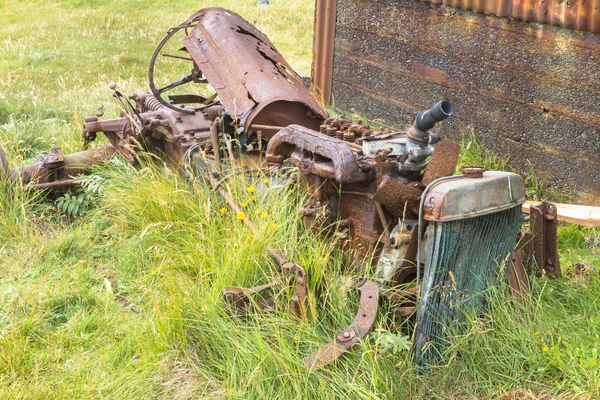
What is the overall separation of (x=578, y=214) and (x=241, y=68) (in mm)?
2557

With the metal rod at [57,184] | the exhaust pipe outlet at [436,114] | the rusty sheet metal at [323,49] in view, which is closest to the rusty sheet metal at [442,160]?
the exhaust pipe outlet at [436,114]

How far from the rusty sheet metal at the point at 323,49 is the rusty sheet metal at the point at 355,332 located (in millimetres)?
4462

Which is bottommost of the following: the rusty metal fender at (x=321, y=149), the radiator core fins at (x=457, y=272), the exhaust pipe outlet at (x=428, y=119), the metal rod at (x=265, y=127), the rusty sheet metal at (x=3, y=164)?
the rusty sheet metal at (x=3, y=164)

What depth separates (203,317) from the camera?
3.79 m

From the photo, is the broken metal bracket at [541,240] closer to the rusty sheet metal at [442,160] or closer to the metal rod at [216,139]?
the rusty sheet metal at [442,160]

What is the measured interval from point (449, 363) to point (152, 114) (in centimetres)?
336

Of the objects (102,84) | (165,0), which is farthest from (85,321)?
(165,0)

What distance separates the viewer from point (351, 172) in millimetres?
3875

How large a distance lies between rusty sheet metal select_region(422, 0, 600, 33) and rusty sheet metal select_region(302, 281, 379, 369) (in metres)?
3.06

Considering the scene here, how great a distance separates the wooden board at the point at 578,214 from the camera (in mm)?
5391

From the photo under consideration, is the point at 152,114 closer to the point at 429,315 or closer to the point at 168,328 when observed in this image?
the point at 168,328

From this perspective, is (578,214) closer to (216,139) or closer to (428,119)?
(428,119)

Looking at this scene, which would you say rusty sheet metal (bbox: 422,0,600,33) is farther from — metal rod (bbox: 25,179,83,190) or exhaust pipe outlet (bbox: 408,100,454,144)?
metal rod (bbox: 25,179,83,190)

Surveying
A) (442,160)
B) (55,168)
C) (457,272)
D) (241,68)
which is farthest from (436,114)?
(55,168)
